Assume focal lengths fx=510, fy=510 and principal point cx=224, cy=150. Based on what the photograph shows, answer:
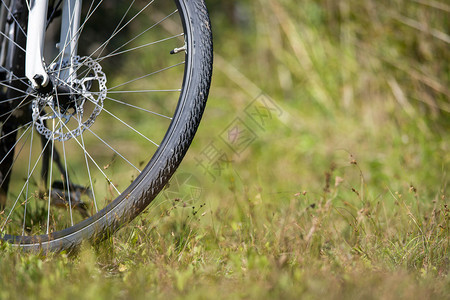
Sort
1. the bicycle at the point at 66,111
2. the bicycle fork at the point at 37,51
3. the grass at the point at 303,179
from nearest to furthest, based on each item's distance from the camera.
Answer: the grass at the point at 303,179 < the bicycle at the point at 66,111 < the bicycle fork at the point at 37,51

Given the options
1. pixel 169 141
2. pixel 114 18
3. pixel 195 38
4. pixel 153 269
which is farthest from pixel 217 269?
pixel 114 18

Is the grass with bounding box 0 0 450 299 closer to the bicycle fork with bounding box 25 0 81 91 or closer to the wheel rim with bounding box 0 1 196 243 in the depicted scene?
the wheel rim with bounding box 0 1 196 243

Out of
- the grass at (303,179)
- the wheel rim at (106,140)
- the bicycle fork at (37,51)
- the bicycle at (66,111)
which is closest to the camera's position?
the grass at (303,179)

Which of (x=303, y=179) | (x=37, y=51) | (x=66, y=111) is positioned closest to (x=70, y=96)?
(x=66, y=111)

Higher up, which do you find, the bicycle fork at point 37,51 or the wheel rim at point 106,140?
the bicycle fork at point 37,51

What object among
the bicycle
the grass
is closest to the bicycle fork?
the bicycle

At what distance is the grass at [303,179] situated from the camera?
138 cm

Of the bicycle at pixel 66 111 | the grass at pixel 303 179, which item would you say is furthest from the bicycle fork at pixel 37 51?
the grass at pixel 303 179

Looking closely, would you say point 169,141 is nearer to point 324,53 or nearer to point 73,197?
point 73,197

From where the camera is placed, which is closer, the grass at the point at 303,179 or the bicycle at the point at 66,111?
the grass at the point at 303,179

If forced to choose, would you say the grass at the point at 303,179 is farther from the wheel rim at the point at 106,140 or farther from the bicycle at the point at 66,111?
the wheel rim at the point at 106,140

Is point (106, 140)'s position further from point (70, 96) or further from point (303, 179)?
point (70, 96)

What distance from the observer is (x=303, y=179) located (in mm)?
3123

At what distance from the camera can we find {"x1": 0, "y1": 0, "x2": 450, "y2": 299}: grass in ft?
4.54
